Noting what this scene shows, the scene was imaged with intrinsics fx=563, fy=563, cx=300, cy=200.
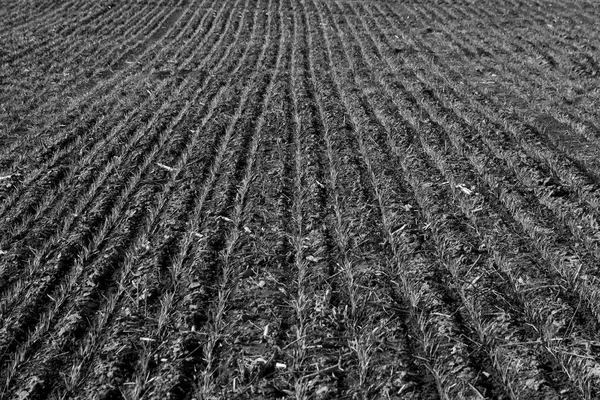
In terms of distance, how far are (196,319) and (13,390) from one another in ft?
4.79

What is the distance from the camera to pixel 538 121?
31.4ft

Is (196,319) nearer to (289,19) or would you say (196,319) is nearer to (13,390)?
(13,390)

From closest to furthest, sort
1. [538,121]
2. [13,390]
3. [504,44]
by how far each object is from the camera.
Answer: [13,390] < [538,121] < [504,44]

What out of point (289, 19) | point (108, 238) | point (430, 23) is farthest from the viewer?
point (289, 19)

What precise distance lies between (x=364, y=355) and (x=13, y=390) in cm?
262

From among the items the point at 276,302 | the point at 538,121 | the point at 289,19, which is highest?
the point at 276,302

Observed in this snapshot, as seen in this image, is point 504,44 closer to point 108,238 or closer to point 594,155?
point 594,155

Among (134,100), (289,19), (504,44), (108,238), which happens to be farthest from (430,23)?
(108,238)

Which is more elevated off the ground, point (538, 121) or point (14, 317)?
point (14, 317)

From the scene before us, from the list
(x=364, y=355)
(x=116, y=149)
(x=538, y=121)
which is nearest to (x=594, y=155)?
(x=538, y=121)

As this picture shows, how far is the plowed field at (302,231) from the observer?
14.2ft

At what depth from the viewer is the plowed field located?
434 cm

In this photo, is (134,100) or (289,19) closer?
(134,100)

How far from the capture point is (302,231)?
6.26 meters
